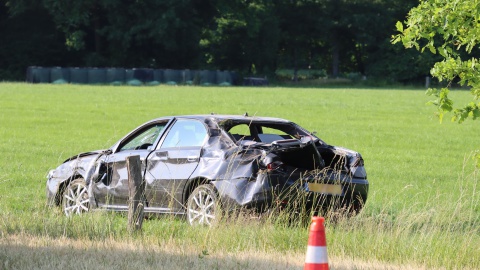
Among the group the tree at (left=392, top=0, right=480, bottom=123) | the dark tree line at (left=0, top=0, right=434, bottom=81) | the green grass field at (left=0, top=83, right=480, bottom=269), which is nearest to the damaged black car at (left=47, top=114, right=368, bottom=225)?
the green grass field at (left=0, top=83, right=480, bottom=269)

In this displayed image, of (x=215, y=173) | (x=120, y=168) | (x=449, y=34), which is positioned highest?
(x=449, y=34)

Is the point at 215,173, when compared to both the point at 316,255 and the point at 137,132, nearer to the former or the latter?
the point at 137,132

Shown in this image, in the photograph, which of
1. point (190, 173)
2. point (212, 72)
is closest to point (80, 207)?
point (190, 173)

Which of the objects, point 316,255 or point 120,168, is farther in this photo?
point 120,168

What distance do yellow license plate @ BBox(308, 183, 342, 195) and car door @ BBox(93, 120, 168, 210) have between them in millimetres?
2431

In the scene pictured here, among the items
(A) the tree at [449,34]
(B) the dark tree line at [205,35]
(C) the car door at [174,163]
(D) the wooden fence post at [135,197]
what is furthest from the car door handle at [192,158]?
(B) the dark tree line at [205,35]

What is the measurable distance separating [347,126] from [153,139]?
19.1 m

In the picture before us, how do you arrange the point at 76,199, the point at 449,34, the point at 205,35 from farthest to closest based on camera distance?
the point at 205,35 < the point at 76,199 < the point at 449,34

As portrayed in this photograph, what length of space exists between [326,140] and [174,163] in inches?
565

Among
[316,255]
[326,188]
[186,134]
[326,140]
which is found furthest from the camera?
[326,140]

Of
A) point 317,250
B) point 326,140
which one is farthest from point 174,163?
point 326,140

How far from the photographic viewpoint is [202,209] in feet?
38.6

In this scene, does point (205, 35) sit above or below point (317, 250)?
below

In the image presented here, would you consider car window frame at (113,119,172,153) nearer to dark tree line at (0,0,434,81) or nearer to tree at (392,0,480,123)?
tree at (392,0,480,123)
